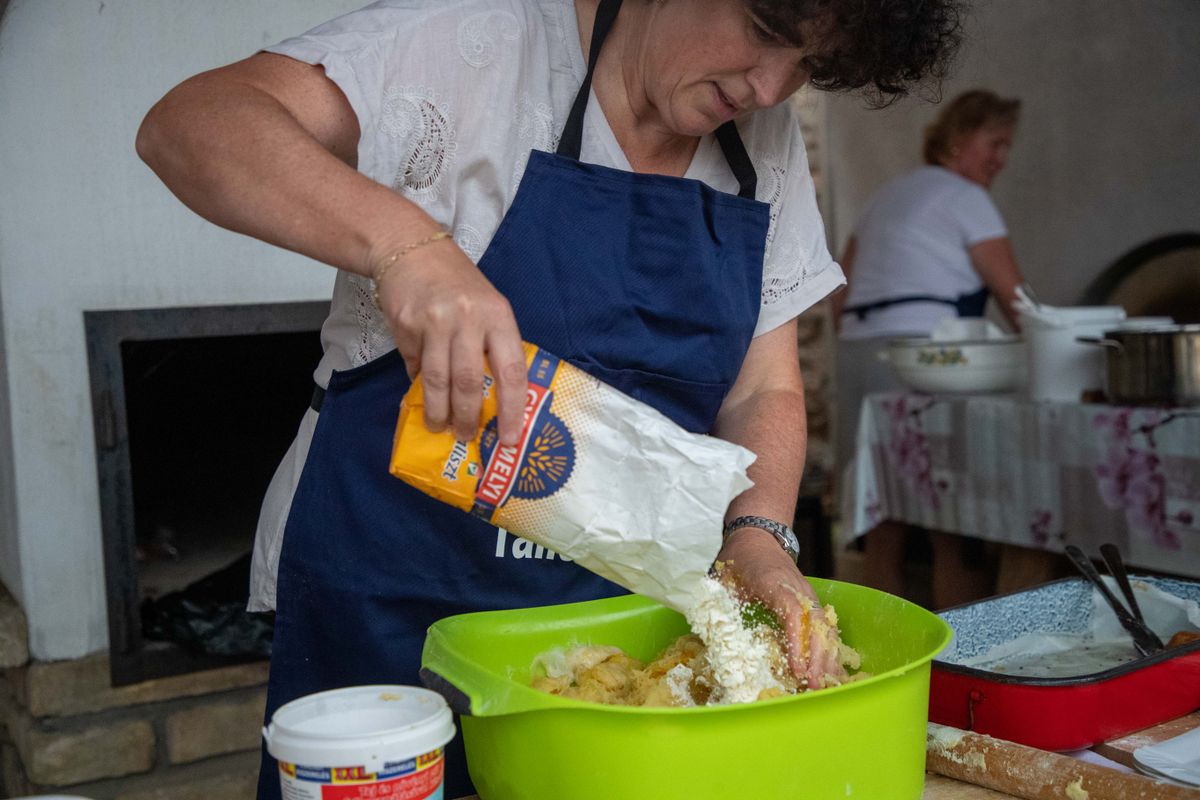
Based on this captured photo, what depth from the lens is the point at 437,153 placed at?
1129 mm

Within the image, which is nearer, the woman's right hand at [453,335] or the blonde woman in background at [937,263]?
the woman's right hand at [453,335]

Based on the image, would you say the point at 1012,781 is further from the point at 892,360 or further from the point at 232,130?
the point at 892,360

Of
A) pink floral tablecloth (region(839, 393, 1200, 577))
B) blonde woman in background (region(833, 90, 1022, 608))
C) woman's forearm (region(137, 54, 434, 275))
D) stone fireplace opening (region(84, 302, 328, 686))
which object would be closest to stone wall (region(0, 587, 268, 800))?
stone fireplace opening (region(84, 302, 328, 686))

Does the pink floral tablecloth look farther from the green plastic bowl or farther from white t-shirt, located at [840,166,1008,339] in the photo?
the green plastic bowl

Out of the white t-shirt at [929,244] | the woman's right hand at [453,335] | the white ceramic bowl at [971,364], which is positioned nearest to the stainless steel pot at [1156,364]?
the white ceramic bowl at [971,364]

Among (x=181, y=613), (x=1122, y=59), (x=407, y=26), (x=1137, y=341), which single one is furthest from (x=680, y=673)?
(x=1122, y=59)

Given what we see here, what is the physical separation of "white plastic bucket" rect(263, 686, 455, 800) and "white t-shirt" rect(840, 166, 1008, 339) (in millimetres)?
3337

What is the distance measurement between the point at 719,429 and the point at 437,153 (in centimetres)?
50

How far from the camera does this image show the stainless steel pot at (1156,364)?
8.53 feet

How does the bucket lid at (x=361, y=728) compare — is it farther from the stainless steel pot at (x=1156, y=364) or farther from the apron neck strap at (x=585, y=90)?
the stainless steel pot at (x=1156, y=364)

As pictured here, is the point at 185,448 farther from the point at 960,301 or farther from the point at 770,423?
the point at 960,301

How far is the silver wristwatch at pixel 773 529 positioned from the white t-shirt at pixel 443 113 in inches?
15.8

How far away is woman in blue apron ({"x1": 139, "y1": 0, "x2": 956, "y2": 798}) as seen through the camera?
1.11 meters

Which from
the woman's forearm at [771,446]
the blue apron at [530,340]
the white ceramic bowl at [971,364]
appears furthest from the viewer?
the white ceramic bowl at [971,364]
